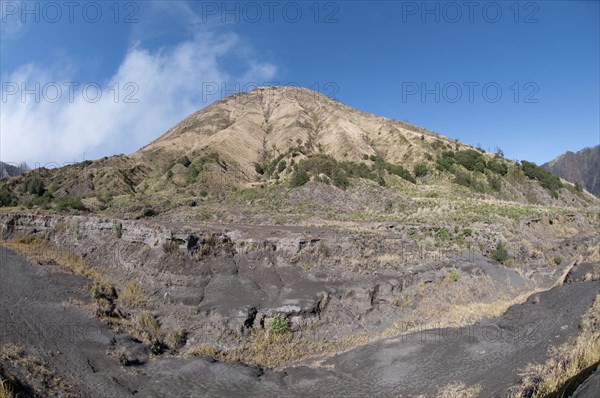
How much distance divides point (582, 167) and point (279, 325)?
452ft

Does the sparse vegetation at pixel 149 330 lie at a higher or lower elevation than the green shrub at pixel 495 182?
lower

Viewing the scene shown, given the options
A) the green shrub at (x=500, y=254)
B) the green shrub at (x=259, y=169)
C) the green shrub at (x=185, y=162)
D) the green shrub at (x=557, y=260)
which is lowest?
the green shrub at (x=557, y=260)

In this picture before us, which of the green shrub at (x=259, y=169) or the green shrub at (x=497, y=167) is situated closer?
the green shrub at (x=497, y=167)

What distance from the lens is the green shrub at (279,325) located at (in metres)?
14.3

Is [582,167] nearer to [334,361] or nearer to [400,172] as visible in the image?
[400,172]

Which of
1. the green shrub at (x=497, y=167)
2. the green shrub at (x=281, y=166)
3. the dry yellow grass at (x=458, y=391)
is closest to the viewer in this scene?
the dry yellow grass at (x=458, y=391)

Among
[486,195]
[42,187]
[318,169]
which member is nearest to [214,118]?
[42,187]

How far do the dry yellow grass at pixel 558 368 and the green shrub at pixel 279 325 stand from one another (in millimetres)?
8013

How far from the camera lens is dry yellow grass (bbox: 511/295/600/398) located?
7.05m

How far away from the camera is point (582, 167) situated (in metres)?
118

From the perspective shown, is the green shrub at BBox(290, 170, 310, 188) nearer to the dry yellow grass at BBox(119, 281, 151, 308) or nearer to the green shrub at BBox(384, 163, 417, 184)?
the green shrub at BBox(384, 163, 417, 184)

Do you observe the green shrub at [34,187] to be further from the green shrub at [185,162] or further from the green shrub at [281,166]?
the green shrub at [281,166]

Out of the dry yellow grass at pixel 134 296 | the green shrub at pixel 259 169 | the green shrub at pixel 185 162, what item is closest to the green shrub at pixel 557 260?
the dry yellow grass at pixel 134 296

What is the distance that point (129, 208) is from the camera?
122ft
